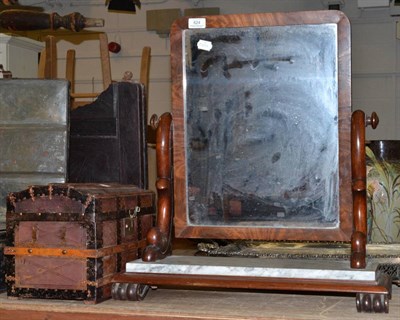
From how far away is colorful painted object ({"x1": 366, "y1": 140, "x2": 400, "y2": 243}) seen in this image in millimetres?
1705

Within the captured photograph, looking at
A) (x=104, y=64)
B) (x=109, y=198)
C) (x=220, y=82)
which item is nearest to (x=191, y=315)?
(x=109, y=198)

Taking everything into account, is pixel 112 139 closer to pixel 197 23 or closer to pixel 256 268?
pixel 197 23

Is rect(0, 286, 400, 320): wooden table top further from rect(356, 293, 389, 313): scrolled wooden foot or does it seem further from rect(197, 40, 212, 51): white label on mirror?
rect(197, 40, 212, 51): white label on mirror

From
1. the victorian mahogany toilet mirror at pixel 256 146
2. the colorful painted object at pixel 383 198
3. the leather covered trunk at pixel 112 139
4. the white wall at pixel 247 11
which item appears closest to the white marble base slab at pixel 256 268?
the victorian mahogany toilet mirror at pixel 256 146

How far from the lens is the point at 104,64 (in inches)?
127

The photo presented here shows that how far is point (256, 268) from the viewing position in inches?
54.6

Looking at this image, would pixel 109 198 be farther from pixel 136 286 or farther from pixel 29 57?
pixel 29 57

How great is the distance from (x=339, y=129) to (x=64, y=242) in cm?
60

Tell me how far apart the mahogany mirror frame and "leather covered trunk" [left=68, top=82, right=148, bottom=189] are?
0.36 m

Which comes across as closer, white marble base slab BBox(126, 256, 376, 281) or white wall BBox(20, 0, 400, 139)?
white marble base slab BBox(126, 256, 376, 281)

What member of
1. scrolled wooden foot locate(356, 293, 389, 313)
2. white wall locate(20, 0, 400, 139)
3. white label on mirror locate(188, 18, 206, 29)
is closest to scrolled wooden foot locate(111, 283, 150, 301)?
scrolled wooden foot locate(356, 293, 389, 313)

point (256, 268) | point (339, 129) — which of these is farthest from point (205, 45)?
point (256, 268)

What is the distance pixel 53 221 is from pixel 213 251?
383mm

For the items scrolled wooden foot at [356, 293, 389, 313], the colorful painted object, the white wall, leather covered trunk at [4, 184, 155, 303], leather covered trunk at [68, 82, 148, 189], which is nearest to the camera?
scrolled wooden foot at [356, 293, 389, 313]
